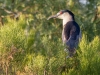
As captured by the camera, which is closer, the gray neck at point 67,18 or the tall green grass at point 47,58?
the tall green grass at point 47,58

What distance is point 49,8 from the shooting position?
26.8 ft

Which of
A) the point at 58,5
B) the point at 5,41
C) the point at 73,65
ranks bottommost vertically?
the point at 73,65

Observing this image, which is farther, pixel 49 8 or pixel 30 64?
pixel 49 8

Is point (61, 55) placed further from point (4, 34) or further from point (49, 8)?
point (49, 8)

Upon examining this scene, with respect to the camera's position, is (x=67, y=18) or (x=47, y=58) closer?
(x=47, y=58)

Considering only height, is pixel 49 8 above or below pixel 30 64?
above

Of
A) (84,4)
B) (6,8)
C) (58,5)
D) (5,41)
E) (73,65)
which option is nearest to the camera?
(5,41)

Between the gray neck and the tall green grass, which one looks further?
the gray neck

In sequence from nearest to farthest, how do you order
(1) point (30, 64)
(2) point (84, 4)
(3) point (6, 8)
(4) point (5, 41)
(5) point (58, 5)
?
(1) point (30, 64) < (4) point (5, 41) < (5) point (58, 5) < (2) point (84, 4) < (3) point (6, 8)

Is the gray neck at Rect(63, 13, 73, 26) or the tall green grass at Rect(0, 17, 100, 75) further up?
the gray neck at Rect(63, 13, 73, 26)

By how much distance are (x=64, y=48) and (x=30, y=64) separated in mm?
399

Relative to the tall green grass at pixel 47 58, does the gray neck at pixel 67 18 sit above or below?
above

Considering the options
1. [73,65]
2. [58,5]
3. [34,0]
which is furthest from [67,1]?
[73,65]

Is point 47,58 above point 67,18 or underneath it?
underneath
